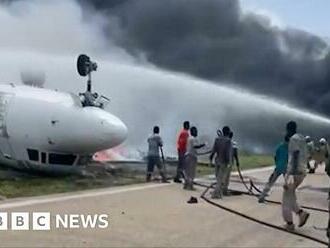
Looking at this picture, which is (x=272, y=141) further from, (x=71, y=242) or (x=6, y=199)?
(x=71, y=242)

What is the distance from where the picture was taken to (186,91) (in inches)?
1355

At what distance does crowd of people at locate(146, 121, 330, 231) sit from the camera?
38.2 feet

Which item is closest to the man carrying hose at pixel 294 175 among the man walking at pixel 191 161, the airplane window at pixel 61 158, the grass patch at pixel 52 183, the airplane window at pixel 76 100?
the man walking at pixel 191 161

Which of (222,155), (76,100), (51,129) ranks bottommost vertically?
(222,155)

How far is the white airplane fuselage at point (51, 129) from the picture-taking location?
19438 millimetres

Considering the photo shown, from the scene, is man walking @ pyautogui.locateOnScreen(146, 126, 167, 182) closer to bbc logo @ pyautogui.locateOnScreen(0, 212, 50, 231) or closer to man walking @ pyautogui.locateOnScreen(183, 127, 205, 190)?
man walking @ pyautogui.locateOnScreen(183, 127, 205, 190)

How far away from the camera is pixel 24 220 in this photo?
38.7 feet

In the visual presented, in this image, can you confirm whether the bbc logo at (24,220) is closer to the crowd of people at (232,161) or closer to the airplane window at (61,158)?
the crowd of people at (232,161)

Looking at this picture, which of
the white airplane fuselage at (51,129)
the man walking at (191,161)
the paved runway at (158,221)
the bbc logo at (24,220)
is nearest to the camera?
the paved runway at (158,221)

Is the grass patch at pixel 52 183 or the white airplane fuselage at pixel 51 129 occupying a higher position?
the white airplane fuselage at pixel 51 129

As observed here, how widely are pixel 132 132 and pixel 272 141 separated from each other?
2086 cm

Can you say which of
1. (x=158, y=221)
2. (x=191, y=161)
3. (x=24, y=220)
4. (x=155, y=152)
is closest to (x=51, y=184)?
(x=155, y=152)

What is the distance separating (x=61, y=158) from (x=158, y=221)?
28.7 ft

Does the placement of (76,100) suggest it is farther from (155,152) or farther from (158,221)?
(158,221)
